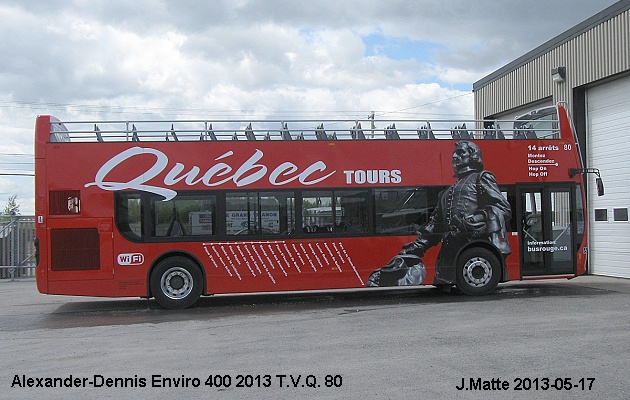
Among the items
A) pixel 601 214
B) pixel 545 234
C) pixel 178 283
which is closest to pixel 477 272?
pixel 545 234

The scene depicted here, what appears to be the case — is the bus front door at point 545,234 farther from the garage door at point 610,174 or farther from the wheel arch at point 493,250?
the garage door at point 610,174

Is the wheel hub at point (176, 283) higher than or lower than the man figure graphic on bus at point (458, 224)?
lower

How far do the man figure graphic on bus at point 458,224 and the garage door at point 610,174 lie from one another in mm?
5609

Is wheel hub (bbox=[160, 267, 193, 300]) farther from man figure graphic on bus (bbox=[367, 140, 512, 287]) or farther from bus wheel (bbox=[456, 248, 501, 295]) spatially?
bus wheel (bbox=[456, 248, 501, 295])

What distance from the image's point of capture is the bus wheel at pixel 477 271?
1296 centimetres

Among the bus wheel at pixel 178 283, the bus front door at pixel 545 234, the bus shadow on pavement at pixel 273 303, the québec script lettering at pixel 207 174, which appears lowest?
the bus shadow on pavement at pixel 273 303

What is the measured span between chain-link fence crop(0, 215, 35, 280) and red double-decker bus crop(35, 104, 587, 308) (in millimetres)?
9096

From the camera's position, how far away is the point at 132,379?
692 cm

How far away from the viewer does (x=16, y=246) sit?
66.1 feet

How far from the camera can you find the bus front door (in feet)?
43.2

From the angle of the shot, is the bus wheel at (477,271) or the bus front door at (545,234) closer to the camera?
the bus wheel at (477,271)

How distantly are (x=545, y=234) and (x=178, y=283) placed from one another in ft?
24.9

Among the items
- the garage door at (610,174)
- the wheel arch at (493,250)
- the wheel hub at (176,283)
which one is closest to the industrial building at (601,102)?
the garage door at (610,174)

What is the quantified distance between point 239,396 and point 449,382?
84.5 inches
